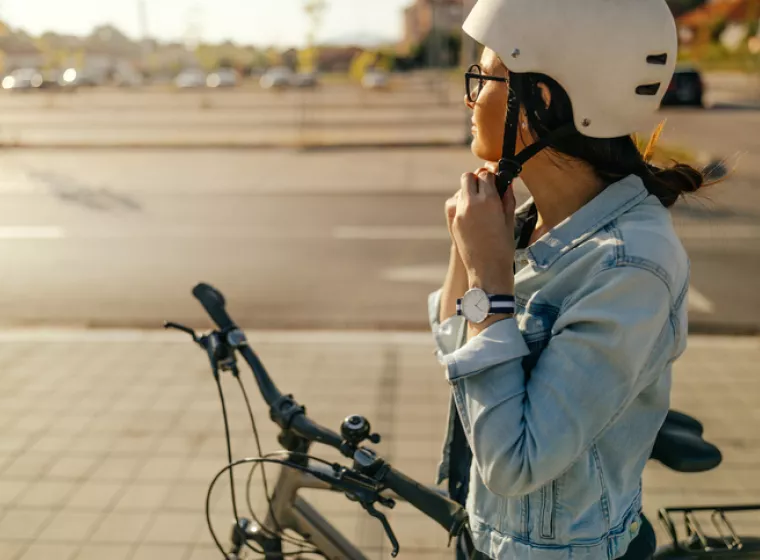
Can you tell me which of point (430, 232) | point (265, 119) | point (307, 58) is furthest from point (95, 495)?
point (265, 119)

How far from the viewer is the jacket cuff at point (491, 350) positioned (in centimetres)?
121

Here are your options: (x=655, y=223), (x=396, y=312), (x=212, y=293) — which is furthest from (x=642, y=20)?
(x=396, y=312)

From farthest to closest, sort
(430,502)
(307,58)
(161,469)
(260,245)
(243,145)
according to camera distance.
→ (307,58)
(243,145)
(260,245)
(161,469)
(430,502)

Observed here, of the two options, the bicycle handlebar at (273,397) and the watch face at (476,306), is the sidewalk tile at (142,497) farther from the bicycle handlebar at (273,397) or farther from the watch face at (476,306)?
the watch face at (476,306)

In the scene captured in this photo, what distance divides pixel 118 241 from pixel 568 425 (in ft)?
26.5

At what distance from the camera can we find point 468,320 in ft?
4.18

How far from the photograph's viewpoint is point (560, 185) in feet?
4.68

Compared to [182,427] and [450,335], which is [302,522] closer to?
[450,335]

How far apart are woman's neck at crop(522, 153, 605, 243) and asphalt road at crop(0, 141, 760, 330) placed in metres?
3.55

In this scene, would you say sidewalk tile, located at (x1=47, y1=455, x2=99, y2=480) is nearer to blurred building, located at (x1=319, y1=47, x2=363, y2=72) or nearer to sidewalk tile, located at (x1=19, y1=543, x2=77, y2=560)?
sidewalk tile, located at (x1=19, y1=543, x2=77, y2=560)

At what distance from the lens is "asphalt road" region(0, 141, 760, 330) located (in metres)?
6.21

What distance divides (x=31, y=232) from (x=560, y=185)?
29.1 feet

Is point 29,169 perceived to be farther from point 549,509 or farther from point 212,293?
point 549,509

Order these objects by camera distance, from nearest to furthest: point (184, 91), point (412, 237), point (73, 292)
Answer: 1. point (73, 292)
2. point (412, 237)
3. point (184, 91)
